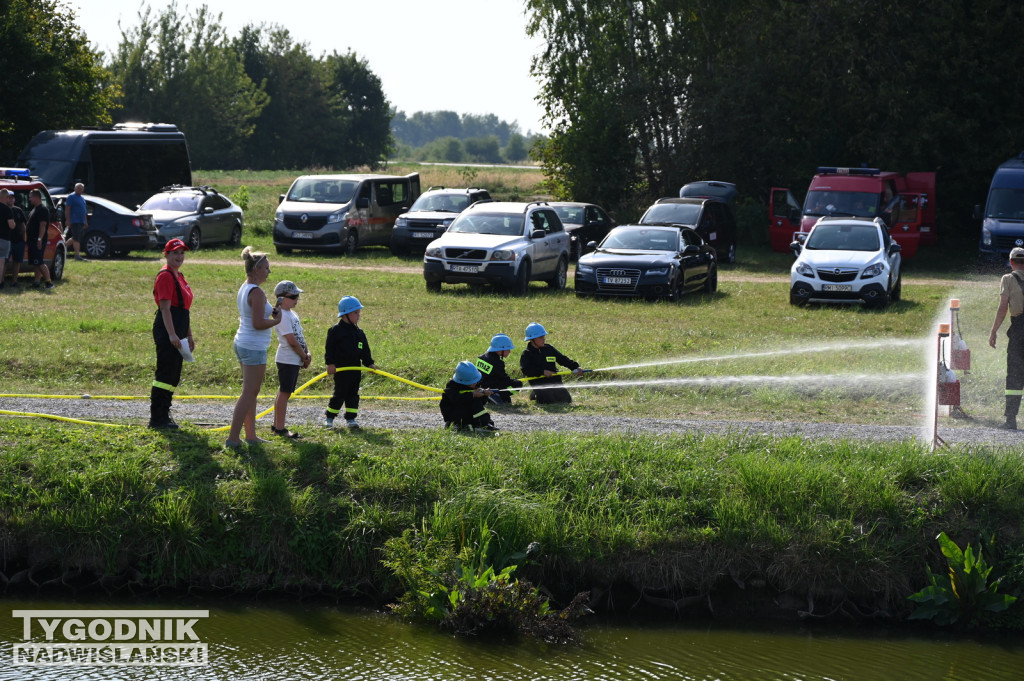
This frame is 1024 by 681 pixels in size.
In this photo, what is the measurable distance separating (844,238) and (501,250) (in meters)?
6.74

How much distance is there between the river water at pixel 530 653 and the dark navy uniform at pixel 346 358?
2.36 meters

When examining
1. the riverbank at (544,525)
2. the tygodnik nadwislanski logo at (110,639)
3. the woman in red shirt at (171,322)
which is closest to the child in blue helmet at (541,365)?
the riverbank at (544,525)

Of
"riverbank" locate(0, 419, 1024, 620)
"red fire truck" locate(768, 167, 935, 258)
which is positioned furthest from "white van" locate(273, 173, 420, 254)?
"riverbank" locate(0, 419, 1024, 620)

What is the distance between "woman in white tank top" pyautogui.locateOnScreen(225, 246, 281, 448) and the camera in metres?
9.23

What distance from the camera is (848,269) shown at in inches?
861

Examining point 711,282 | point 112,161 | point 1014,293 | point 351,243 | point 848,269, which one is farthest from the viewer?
point 112,161

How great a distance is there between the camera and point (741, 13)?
38.9m

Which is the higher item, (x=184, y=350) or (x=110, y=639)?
(x=184, y=350)

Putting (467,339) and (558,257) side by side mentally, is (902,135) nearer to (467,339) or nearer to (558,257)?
(558,257)

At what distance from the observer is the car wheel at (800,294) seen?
22.1 meters

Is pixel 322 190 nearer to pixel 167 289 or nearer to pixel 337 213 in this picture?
pixel 337 213

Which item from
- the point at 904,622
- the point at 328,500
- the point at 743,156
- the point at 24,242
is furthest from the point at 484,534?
the point at 743,156

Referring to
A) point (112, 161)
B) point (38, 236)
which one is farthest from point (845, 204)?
point (112, 161)

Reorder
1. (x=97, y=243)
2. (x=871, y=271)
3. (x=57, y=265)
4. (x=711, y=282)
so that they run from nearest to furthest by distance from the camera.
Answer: (x=871, y=271)
(x=57, y=265)
(x=711, y=282)
(x=97, y=243)
